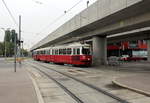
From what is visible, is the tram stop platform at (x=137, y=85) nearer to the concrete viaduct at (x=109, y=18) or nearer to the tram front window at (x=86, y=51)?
the concrete viaduct at (x=109, y=18)

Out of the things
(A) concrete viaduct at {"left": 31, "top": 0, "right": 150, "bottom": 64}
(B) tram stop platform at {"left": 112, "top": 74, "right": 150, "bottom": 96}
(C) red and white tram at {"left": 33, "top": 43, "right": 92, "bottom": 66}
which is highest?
(A) concrete viaduct at {"left": 31, "top": 0, "right": 150, "bottom": 64}

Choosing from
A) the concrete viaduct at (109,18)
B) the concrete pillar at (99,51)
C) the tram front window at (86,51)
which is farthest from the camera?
the concrete pillar at (99,51)

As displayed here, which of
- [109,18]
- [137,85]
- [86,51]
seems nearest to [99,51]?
[86,51]

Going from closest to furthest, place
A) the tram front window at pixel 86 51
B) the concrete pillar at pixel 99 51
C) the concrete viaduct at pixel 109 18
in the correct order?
the concrete viaduct at pixel 109 18
the tram front window at pixel 86 51
the concrete pillar at pixel 99 51

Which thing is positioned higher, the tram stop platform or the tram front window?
the tram front window

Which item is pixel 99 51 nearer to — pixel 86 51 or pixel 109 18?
pixel 86 51

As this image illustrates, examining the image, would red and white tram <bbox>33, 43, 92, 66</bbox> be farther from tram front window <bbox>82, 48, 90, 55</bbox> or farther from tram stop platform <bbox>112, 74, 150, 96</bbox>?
tram stop platform <bbox>112, 74, 150, 96</bbox>

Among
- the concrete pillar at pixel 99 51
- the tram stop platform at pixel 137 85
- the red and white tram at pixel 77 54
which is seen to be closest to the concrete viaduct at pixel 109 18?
the concrete pillar at pixel 99 51

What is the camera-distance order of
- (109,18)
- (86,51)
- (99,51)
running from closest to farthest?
(109,18) < (86,51) < (99,51)

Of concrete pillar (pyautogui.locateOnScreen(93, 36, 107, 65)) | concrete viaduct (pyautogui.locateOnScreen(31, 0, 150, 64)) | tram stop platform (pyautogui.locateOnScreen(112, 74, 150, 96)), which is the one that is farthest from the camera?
concrete pillar (pyautogui.locateOnScreen(93, 36, 107, 65))

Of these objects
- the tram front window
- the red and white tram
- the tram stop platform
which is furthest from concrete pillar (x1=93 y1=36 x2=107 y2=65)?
the tram stop platform

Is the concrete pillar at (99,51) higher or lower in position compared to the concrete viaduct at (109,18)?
lower

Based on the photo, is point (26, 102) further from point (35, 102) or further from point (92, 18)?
point (92, 18)

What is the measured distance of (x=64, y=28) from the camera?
36.8 m
